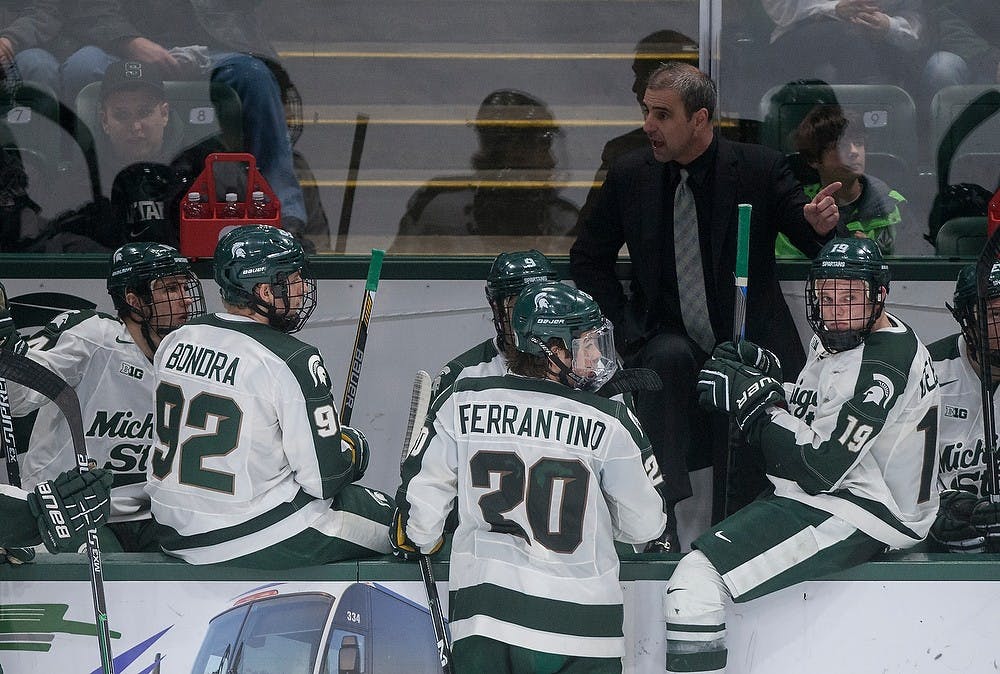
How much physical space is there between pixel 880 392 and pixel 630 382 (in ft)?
2.00

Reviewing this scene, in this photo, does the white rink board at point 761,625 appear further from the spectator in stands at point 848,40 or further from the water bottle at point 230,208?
the spectator in stands at point 848,40

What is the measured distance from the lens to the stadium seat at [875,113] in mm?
4742

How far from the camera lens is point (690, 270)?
4.21 metres

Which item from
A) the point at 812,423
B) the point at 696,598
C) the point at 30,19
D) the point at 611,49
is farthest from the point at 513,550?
the point at 30,19

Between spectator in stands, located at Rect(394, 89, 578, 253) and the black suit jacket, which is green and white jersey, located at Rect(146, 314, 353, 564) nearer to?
the black suit jacket

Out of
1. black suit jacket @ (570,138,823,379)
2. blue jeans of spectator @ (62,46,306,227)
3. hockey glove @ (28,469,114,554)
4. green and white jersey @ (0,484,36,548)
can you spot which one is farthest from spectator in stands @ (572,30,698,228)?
green and white jersey @ (0,484,36,548)

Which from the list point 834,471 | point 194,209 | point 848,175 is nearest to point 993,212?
point 848,175

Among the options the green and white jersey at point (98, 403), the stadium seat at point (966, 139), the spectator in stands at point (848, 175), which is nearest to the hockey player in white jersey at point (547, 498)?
the green and white jersey at point (98, 403)

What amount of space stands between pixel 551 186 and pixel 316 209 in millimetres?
883

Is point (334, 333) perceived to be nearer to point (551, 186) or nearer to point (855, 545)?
point (551, 186)

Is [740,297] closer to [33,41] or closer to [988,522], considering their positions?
[988,522]

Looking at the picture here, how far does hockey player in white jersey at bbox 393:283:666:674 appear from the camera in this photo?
9.59 ft

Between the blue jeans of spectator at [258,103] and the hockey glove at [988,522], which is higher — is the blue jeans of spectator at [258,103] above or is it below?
above

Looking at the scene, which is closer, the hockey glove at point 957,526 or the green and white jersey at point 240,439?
the green and white jersey at point 240,439
